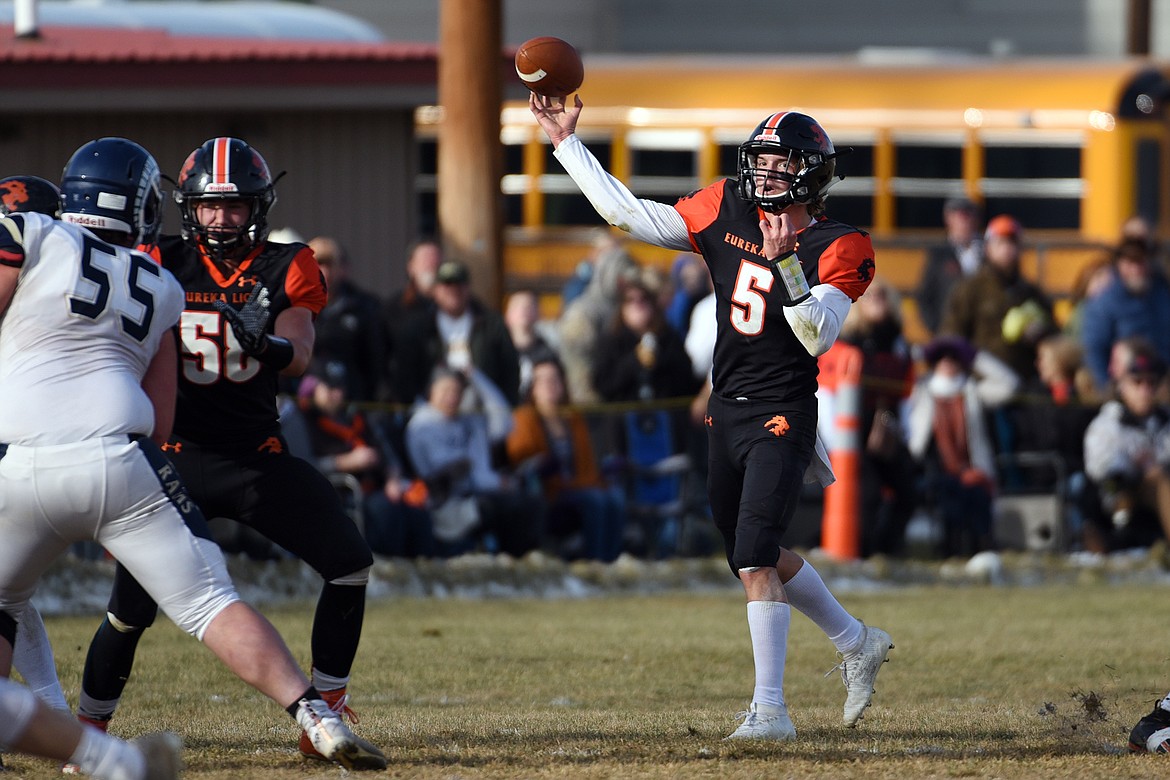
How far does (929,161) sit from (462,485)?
29.1 feet

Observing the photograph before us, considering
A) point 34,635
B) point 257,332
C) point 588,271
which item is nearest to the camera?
point 257,332

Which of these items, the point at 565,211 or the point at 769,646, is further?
the point at 565,211

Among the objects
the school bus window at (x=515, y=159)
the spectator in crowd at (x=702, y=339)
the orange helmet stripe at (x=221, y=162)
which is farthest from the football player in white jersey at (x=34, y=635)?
the school bus window at (x=515, y=159)

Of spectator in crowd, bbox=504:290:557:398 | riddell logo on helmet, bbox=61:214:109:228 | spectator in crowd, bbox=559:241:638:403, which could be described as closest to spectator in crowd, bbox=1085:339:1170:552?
spectator in crowd, bbox=559:241:638:403

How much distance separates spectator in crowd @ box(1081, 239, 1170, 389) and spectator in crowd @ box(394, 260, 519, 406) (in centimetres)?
480

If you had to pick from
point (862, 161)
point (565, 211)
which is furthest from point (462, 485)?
point (862, 161)

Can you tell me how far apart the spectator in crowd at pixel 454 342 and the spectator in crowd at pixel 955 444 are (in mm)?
2925

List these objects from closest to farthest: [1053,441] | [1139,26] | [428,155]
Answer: [1053,441] < [428,155] < [1139,26]

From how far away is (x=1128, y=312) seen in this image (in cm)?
1423

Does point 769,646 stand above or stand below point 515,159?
below

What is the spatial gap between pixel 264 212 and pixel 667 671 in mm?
3071

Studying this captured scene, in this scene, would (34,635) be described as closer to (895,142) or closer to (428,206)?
(428,206)

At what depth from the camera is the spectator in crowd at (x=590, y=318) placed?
12930mm

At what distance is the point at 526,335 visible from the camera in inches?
516
